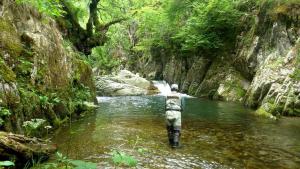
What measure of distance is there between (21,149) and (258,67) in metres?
17.7

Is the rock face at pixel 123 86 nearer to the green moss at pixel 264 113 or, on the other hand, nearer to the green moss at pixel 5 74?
the green moss at pixel 264 113

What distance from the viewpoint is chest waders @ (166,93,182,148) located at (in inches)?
360

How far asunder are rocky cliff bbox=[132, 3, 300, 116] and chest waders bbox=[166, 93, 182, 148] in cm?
711

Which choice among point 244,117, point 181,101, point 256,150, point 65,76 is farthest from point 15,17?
point 244,117

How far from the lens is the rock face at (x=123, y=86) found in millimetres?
27312

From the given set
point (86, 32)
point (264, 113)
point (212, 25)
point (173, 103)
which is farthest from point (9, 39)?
point (212, 25)

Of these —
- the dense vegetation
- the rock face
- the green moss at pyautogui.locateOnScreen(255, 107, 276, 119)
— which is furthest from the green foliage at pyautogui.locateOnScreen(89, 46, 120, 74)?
the green moss at pyautogui.locateOnScreen(255, 107, 276, 119)

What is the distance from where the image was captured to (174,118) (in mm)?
9117

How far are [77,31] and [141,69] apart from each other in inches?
948

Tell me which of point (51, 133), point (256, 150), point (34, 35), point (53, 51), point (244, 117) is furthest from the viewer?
point (244, 117)

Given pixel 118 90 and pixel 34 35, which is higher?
pixel 34 35

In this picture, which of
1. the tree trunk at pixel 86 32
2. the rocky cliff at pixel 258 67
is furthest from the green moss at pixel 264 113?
the tree trunk at pixel 86 32

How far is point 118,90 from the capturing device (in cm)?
2753

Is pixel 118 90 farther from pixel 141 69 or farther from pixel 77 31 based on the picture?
pixel 141 69
